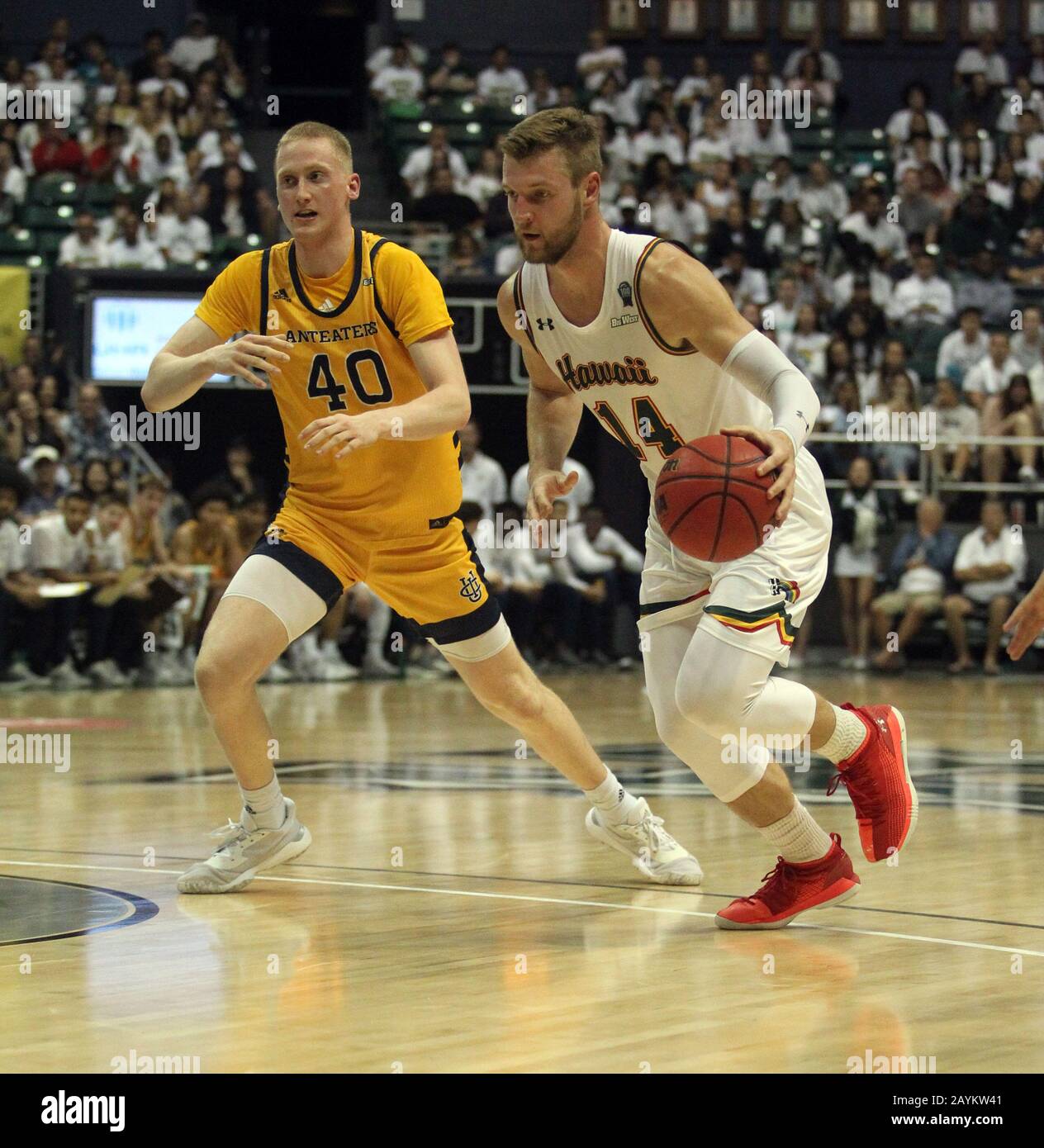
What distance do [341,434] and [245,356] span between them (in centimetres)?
45

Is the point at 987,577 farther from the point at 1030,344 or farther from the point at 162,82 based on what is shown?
the point at 162,82

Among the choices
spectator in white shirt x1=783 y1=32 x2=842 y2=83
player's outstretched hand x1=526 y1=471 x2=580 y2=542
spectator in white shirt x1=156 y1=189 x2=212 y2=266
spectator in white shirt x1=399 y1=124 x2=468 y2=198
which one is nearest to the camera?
player's outstretched hand x1=526 y1=471 x2=580 y2=542

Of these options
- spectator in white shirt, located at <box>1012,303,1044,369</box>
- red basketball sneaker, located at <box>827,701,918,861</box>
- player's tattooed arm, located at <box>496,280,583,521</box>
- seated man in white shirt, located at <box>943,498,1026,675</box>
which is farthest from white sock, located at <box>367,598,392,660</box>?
red basketball sneaker, located at <box>827,701,918,861</box>

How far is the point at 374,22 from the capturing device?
2228 centimetres

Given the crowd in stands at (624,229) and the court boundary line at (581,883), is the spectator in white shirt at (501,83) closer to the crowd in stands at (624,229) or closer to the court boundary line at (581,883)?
the crowd in stands at (624,229)

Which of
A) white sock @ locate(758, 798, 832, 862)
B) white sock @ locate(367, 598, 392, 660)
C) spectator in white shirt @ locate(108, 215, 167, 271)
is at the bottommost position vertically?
white sock @ locate(367, 598, 392, 660)

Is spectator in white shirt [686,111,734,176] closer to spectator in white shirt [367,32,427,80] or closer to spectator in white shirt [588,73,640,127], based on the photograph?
spectator in white shirt [588,73,640,127]

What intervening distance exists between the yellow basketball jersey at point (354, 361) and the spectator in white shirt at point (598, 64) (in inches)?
589

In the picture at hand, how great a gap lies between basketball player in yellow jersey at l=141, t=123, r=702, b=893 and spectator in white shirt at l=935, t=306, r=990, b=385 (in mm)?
11254

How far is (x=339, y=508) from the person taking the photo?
546 cm

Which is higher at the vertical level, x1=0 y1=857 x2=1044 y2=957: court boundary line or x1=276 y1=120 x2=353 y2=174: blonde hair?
x1=276 y1=120 x2=353 y2=174: blonde hair

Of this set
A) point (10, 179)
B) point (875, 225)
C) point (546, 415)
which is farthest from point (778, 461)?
point (10, 179)

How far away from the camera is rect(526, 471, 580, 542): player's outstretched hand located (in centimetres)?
504
